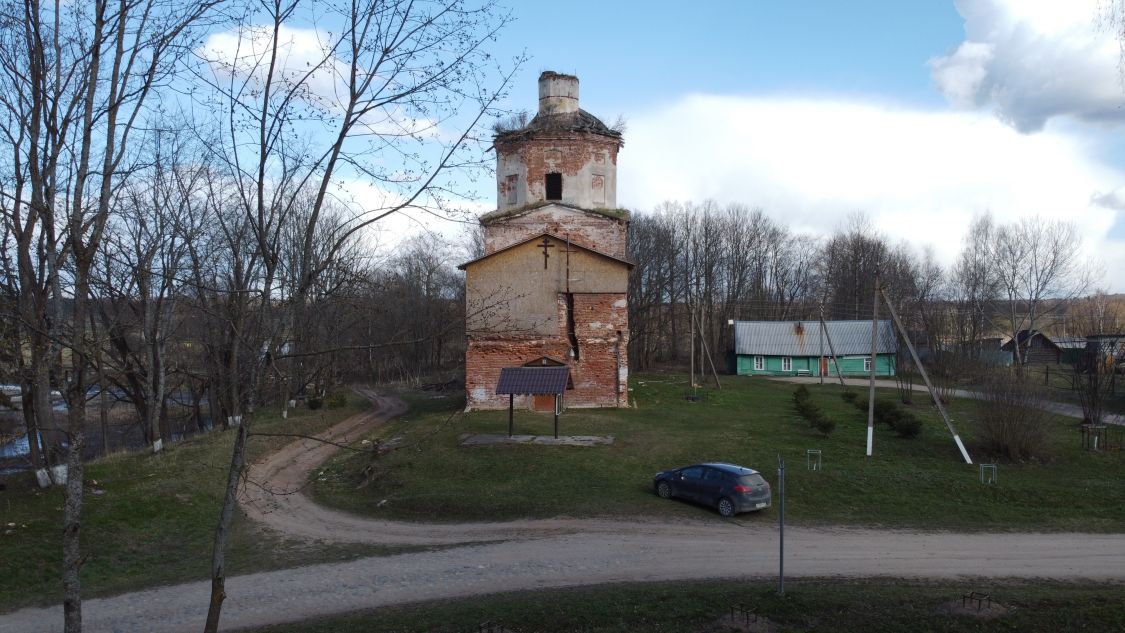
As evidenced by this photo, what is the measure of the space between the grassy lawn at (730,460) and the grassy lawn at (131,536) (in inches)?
110

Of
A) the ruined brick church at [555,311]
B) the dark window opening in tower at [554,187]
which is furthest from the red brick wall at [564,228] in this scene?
the dark window opening in tower at [554,187]

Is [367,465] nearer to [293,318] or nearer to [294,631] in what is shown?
[294,631]

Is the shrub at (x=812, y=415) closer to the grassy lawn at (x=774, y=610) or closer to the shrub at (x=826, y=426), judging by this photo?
the shrub at (x=826, y=426)

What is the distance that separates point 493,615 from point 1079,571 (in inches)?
387

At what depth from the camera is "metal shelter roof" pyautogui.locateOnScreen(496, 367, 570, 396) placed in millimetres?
21406

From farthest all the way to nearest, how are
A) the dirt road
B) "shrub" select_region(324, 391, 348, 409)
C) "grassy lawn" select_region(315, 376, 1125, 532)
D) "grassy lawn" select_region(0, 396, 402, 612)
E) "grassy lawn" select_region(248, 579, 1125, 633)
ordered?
1. "shrub" select_region(324, 391, 348, 409)
2. "grassy lawn" select_region(315, 376, 1125, 532)
3. "grassy lawn" select_region(0, 396, 402, 612)
4. the dirt road
5. "grassy lawn" select_region(248, 579, 1125, 633)

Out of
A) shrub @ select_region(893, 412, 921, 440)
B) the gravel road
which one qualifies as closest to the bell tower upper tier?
shrub @ select_region(893, 412, 921, 440)

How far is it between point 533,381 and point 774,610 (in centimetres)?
1271

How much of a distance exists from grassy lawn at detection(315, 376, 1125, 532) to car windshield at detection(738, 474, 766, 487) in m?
0.72

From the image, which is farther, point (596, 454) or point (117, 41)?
point (596, 454)

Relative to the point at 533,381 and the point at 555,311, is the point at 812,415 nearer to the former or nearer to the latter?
the point at 555,311

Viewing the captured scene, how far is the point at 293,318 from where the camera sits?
7.08 meters

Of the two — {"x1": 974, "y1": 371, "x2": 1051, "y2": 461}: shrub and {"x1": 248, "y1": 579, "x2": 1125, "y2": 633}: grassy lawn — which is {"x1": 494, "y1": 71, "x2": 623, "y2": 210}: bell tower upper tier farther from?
{"x1": 248, "y1": 579, "x2": 1125, "y2": 633}: grassy lawn

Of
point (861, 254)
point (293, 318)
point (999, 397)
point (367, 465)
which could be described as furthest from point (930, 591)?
point (861, 254)
